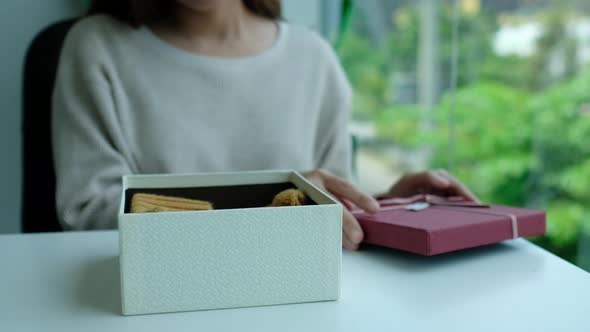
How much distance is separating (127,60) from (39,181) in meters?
0.25

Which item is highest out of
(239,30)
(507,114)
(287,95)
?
(239,30)

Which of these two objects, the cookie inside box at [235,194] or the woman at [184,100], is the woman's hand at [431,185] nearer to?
the woman at [184,100]

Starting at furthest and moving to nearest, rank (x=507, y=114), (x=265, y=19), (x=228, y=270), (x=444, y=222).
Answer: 1. (x=507, y=114)
2. (x=265, y=19)
3. (x=444, y=222)
4. (x=228, y=270)

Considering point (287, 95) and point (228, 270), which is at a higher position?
point (287, 95)

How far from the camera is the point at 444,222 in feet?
1.87

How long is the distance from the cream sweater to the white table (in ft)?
0.86

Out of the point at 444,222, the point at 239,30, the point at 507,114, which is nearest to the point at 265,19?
the point at 239,30

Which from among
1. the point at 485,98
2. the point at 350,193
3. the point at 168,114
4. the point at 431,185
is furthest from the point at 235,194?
the point at 485,98

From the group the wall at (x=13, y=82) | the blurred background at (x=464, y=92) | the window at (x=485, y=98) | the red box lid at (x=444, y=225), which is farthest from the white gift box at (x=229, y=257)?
the window at (x=485, y=98)

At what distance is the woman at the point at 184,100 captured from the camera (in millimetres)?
876

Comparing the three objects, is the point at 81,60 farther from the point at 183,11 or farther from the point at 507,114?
the point at 507,114

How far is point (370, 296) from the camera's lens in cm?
48

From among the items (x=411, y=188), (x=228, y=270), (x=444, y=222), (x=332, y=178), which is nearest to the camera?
(x=228, y=270)

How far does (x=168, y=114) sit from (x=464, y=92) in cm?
172
